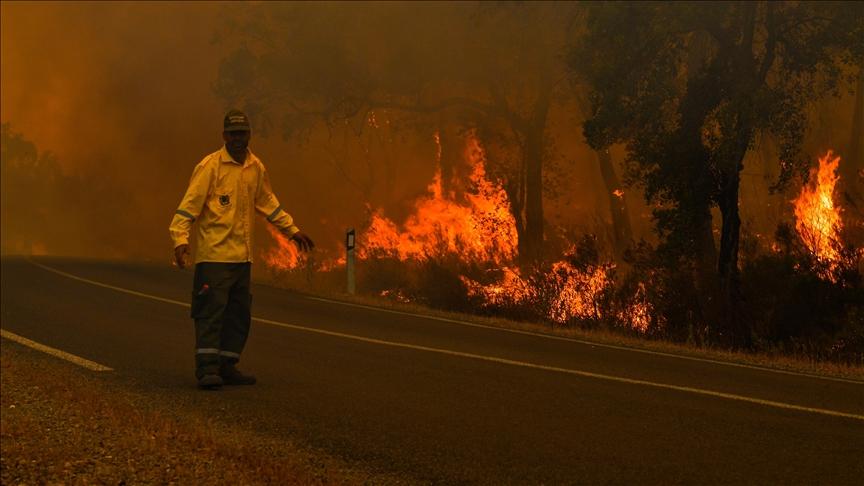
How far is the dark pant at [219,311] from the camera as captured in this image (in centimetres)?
821

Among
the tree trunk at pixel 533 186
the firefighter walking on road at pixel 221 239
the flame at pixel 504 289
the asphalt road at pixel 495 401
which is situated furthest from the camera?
the tree trunk at pixel 533 186

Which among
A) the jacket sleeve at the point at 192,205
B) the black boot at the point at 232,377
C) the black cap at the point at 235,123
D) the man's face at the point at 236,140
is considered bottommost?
the black boot at the point at 232,377

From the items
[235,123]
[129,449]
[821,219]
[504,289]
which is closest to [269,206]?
[235,123]

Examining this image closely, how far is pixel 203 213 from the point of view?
329 inches

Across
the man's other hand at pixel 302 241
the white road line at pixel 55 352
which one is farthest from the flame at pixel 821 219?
the white road line at pixel 55 352

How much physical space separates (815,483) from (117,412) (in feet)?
14.8

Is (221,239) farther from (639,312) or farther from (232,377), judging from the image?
(639,312)

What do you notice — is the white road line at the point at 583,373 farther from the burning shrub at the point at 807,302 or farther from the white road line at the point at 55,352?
the burning shrub at the point at 807,302

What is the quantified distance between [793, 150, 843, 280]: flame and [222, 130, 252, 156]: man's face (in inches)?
382

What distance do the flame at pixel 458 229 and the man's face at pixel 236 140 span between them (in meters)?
13.5

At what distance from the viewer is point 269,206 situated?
8680 millimetres

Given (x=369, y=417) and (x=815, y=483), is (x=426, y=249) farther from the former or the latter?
(x=815, y=483)

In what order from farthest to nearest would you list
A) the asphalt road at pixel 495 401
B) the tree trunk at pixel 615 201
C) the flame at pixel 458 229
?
the tree trunk at pixel 615 201, the flame at pixel 458 229, the asphalt road at pixel 495 401

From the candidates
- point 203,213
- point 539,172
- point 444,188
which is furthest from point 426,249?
point 203,213
